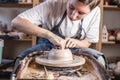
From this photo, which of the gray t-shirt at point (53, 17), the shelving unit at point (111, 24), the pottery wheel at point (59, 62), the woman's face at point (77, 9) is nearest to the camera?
the pottery wheel at point (59, 62)

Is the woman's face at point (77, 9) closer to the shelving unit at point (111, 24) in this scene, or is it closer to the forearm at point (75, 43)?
the forearm at point (75, 43)

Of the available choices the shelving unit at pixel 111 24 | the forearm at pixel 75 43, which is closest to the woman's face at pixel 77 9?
the forearm at pixel 75 43

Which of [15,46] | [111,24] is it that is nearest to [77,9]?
[111,24]

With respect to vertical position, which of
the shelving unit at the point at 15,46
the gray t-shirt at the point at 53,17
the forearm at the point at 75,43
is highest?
the gray t-shirt at the point at 53,17

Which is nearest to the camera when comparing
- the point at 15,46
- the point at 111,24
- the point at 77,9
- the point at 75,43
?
the point at 77,9

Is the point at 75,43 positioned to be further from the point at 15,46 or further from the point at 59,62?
the point at 15,46

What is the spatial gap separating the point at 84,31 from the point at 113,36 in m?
0.97

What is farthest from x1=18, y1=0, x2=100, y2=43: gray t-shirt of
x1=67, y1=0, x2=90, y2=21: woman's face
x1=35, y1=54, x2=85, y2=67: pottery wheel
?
x1=35, y1=54, x2=85, y2=67: pottery wheel

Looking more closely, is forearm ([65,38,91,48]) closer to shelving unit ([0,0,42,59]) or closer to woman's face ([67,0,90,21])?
woman's face ([67,0,90,21])

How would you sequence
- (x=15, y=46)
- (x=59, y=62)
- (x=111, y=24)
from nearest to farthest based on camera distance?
(x=59, y=62) < (x=111, y=24) < (x=15, y=46)

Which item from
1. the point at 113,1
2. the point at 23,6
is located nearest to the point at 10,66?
the point at 23,6

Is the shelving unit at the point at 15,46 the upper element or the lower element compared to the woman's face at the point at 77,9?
lower

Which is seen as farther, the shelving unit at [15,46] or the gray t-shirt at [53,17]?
the shelving unit at [15,46]

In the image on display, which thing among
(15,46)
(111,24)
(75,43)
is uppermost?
(111,24)
